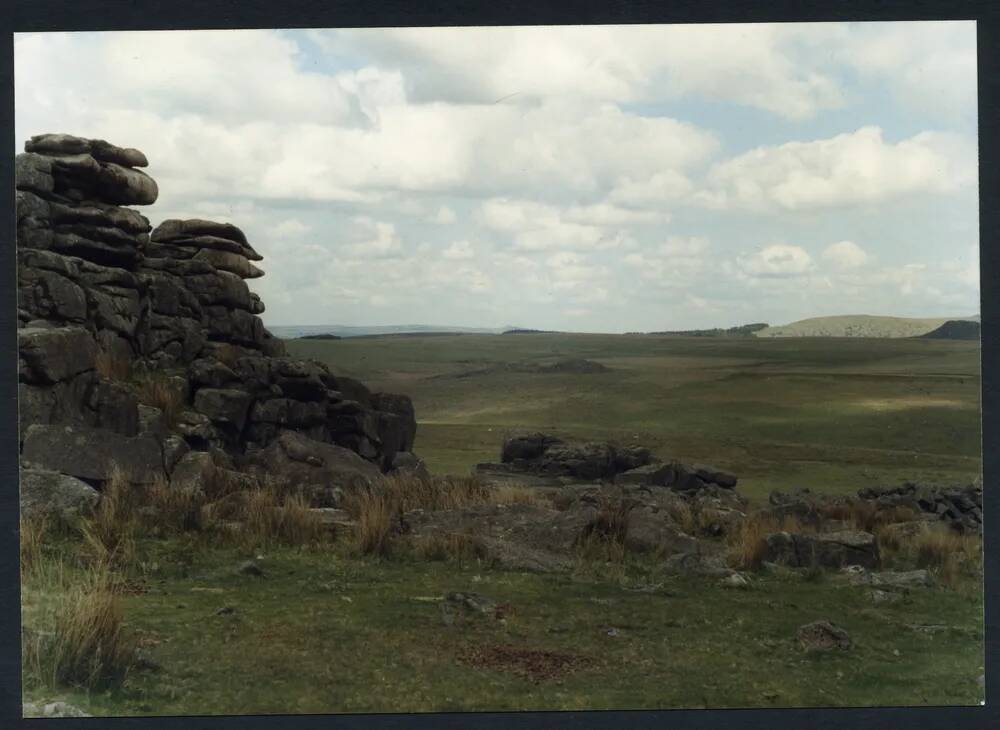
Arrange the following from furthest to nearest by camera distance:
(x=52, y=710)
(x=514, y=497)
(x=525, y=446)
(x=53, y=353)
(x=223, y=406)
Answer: (x=525, y=446) → (x=223, y=406) → (x=514, y=497) → (x=53, y=353) → (x=52, y=710)

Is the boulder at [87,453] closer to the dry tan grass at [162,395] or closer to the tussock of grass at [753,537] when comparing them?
the dry tan grass at [162,395]

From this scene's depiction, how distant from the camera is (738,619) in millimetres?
9172

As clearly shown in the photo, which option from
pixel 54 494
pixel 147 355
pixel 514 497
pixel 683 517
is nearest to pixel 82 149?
pixel 147 355

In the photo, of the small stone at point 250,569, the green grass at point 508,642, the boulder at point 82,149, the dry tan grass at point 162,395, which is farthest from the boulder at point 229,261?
the small stone at point 250,569

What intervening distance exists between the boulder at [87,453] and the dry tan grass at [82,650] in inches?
136

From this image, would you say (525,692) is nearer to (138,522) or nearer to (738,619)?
(738,619)

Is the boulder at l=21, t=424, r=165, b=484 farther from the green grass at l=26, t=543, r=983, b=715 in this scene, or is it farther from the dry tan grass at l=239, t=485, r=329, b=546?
the green grass at l=26, t=543, r=983, b=715

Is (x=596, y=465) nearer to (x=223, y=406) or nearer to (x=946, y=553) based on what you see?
(x=223, y=406)

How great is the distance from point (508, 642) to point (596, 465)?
32.4 ft

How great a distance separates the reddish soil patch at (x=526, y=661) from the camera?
8133mm

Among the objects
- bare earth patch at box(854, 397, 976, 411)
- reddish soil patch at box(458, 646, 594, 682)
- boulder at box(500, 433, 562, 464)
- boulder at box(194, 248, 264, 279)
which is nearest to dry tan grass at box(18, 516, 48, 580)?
reddish soil patch at box(458, 646, 594, 682)

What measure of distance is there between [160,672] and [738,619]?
4.60m

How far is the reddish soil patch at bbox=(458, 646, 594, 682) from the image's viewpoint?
8133 mm

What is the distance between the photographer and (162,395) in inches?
568
